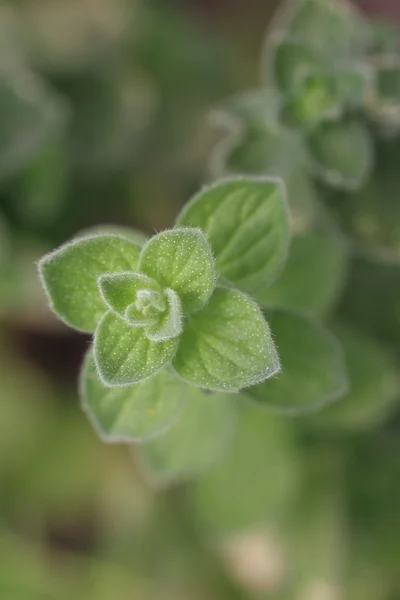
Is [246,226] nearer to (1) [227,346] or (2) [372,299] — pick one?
(1) [227,346]

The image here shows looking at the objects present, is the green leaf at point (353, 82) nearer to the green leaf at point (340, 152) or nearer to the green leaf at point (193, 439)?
the green leaf at point (340, 152)

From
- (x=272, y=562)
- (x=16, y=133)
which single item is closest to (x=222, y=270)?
(x=16, y=133)

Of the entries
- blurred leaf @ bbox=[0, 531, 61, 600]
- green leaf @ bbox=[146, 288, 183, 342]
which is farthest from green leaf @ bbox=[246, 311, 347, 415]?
blurred leaf @ bbox=[0, 531, 61, 600]

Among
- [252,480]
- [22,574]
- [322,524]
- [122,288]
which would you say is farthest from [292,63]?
[22,574]

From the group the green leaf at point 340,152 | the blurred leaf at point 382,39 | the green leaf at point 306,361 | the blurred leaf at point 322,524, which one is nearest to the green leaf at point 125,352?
the green leaf at point 306,361

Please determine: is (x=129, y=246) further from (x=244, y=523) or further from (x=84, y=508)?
(x=84, y=508)

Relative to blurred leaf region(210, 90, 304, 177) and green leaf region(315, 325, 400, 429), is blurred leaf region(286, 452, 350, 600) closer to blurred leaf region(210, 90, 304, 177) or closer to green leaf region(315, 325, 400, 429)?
green leaf region(315, 325, 400, 429)
